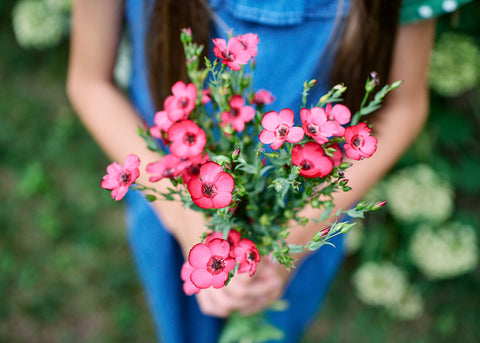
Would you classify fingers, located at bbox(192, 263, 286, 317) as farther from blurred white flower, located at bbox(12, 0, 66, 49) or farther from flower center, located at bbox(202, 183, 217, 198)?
blurred white flower, located at bbox(12, 0, 66, 49)

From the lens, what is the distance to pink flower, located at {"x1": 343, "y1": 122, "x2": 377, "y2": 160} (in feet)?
0.96

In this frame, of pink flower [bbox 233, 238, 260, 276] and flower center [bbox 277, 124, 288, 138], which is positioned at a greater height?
flower center [bbox 277, 124, 288, 138]

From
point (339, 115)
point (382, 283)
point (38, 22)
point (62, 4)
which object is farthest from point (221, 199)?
point (38, 22)

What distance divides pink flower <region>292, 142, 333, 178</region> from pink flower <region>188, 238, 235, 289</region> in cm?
8

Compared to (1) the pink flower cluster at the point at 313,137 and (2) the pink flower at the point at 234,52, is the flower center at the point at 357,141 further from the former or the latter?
(2) the pink flower at the point at 234,52

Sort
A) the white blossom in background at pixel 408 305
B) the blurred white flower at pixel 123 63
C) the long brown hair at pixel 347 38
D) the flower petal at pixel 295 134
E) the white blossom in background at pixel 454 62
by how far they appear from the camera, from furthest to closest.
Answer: the white blossom in background at pixel 408 305
the blurred white flower at pixel 123 63
the white blossom in background at pixel 454 62
the long brown hair at pixel 347 38
the flower petal at pixel 295 134

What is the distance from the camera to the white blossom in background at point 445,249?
1020 millimetres

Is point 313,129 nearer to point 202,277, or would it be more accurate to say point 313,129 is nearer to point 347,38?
point 202,277

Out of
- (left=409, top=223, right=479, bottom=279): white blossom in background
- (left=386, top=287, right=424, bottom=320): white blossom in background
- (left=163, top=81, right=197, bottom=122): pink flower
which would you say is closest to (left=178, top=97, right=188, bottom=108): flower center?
(left=163, top=81, right=197, bottom=122): pink flower

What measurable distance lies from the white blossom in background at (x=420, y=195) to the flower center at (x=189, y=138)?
0.82 meters

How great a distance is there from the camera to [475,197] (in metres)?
1.41

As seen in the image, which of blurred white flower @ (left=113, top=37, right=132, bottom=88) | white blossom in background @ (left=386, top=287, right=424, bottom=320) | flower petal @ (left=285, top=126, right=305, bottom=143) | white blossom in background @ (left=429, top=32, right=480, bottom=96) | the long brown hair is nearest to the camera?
flower petal @ (left=285, top=126, right=305, bottom=143)

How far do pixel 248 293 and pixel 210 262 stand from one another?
0.93ft

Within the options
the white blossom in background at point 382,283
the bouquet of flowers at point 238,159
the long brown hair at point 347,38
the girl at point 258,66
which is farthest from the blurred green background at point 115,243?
the bouquet of flowers at point 238,159
